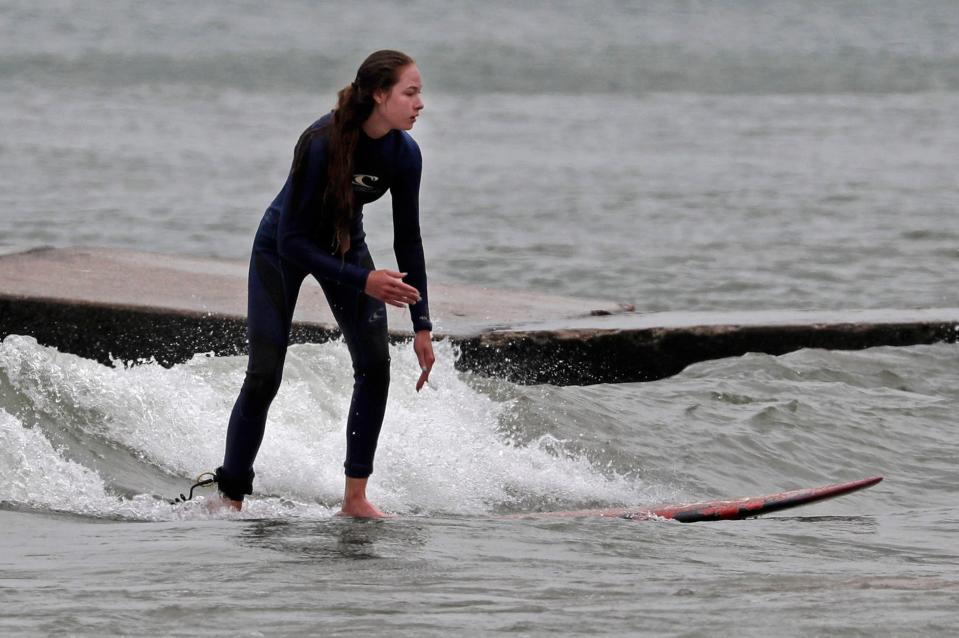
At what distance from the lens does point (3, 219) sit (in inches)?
685

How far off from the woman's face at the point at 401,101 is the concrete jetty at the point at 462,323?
3125 millimetres

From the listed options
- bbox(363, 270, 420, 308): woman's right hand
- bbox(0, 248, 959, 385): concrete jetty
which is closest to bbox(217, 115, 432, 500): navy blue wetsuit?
bbox(363, 270, 420, 308): woman's right hand

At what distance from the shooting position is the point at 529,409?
26.4 ft

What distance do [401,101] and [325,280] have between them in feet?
2.36

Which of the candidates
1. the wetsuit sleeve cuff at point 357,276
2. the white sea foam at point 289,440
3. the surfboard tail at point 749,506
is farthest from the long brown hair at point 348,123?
the surfboard tail at point 749,506

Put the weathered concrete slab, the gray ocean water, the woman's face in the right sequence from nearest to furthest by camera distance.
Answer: the gray ocean water
the woman's face
the weathered concrete slab

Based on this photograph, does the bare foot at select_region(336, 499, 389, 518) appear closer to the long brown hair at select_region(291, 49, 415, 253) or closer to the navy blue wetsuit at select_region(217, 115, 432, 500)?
the navy blue wetsuit at select_region(217, 115, 432, 500)

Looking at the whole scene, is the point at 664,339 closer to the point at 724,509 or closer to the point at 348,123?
the point at 724,509

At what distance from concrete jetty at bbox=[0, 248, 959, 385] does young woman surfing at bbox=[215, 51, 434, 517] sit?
2.62m

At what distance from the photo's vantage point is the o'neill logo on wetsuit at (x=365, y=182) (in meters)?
5.86

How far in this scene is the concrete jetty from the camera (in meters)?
8.74

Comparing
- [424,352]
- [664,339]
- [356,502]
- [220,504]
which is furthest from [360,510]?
[664,339]

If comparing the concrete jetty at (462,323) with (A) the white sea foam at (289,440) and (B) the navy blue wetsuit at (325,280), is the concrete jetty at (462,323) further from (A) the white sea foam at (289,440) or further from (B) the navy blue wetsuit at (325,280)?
(B) the navy blue wetsuit at (325,280)

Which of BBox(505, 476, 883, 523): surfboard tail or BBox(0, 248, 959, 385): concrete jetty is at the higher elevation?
BBox(0, 248, 959, 385): concrete jetty
